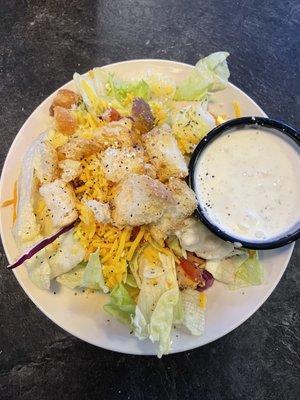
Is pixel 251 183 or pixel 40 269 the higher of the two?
pixel 251 183

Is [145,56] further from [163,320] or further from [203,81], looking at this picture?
[163,320]

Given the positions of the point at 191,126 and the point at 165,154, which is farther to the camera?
the point at 191,126

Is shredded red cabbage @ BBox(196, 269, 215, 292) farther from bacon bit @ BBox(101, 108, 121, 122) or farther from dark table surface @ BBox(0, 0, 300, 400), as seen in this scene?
bacon bit @ BBox(101, 108, 121, 122)

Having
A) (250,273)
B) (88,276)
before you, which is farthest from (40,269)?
(250,273)

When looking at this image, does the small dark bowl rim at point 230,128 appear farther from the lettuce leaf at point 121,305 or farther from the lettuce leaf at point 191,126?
the lettuce leaf at point 121,305

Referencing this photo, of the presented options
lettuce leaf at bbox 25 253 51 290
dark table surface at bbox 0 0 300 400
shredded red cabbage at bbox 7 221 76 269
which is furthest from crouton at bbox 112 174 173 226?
dark table surface at bbox 0 0 300 400

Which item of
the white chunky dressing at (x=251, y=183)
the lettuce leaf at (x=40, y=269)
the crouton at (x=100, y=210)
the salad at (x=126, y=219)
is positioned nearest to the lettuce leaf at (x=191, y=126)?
the salad at (x=126, y=219)

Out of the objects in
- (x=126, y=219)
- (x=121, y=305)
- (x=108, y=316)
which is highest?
(x=126, y=219)
